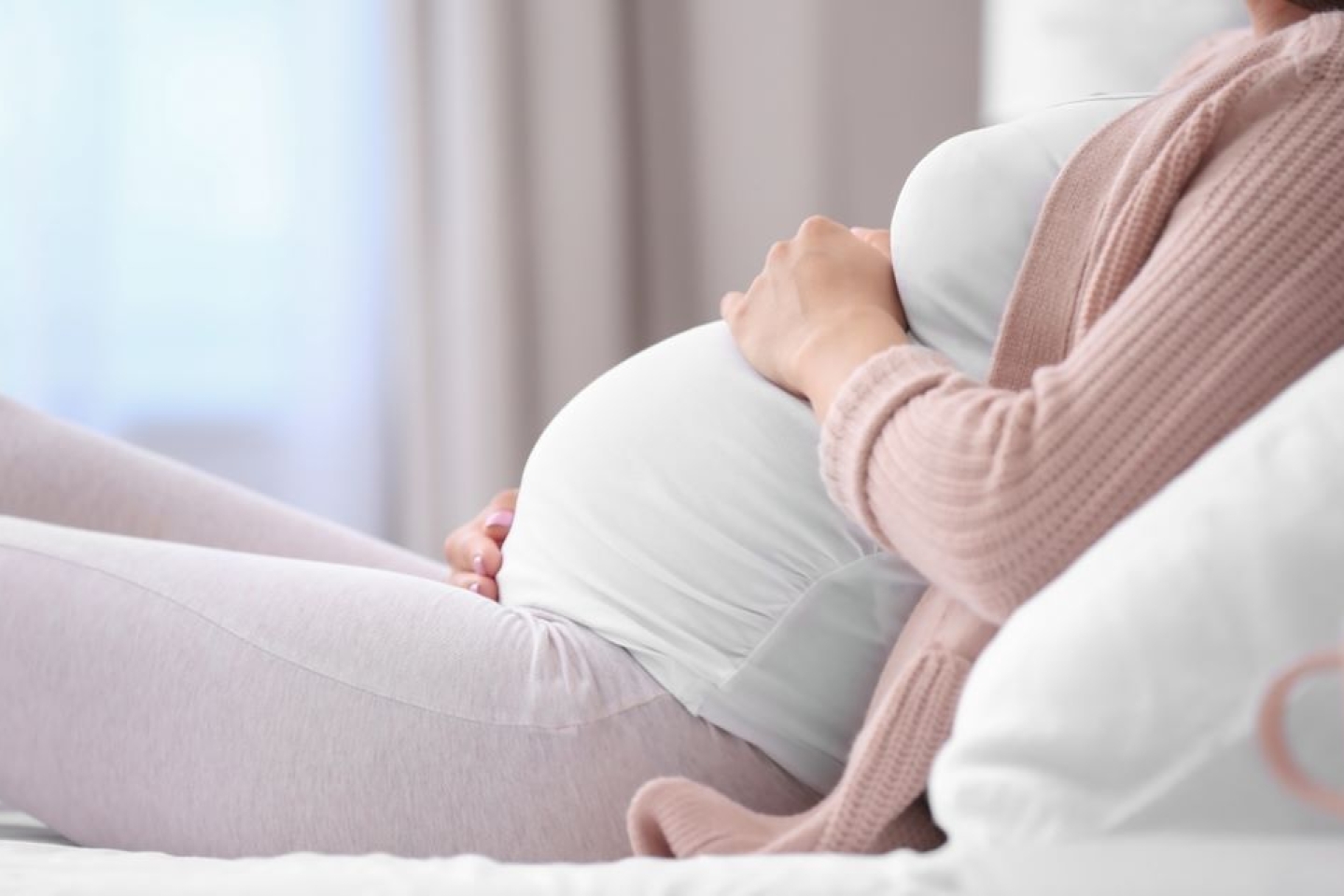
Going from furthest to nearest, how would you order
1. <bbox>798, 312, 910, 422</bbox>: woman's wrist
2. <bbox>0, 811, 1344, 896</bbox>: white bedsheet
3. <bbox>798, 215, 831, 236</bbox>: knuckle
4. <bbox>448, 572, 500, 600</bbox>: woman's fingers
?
<bbox>448, 572, 500, 600</bbox>: woman's fingers < <bbox>798, 215, 831, 236</bbox>: knuckle < <bbox>798, 312, 910, 422</bbox>: woman's wrist < <bbox>0, 811, 1344, 896</bbox>: white bedsheet

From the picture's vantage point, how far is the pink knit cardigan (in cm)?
59

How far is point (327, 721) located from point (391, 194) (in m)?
1.71

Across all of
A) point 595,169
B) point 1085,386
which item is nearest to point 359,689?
point 1085,386

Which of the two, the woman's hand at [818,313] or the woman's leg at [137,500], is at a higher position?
the woman's hand at [818,313]

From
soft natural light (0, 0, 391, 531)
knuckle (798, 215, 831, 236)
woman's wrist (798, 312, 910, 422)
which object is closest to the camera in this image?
woman's wrist (798, 312, 910, 422)

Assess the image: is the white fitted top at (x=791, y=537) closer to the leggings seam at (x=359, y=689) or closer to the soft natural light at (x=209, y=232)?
the leggings seam at (x=359, y=689)

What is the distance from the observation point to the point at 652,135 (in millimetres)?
2441

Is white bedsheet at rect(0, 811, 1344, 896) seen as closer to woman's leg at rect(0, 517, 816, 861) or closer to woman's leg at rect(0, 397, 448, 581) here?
woman's leg at rect(0, 517, 816, 861)

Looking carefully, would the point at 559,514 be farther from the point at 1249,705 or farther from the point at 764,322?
the point at 1249,705

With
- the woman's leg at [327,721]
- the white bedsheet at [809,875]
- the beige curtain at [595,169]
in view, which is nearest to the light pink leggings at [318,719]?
the woman's leg at [327,721]

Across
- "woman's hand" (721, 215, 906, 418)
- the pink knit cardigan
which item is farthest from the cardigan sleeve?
"woman's hand" (721, 215, 906, 418)

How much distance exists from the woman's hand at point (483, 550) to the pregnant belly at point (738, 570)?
0.19m

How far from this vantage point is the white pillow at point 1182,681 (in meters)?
0.45

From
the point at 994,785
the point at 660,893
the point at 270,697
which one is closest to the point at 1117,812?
the point at 994,785
